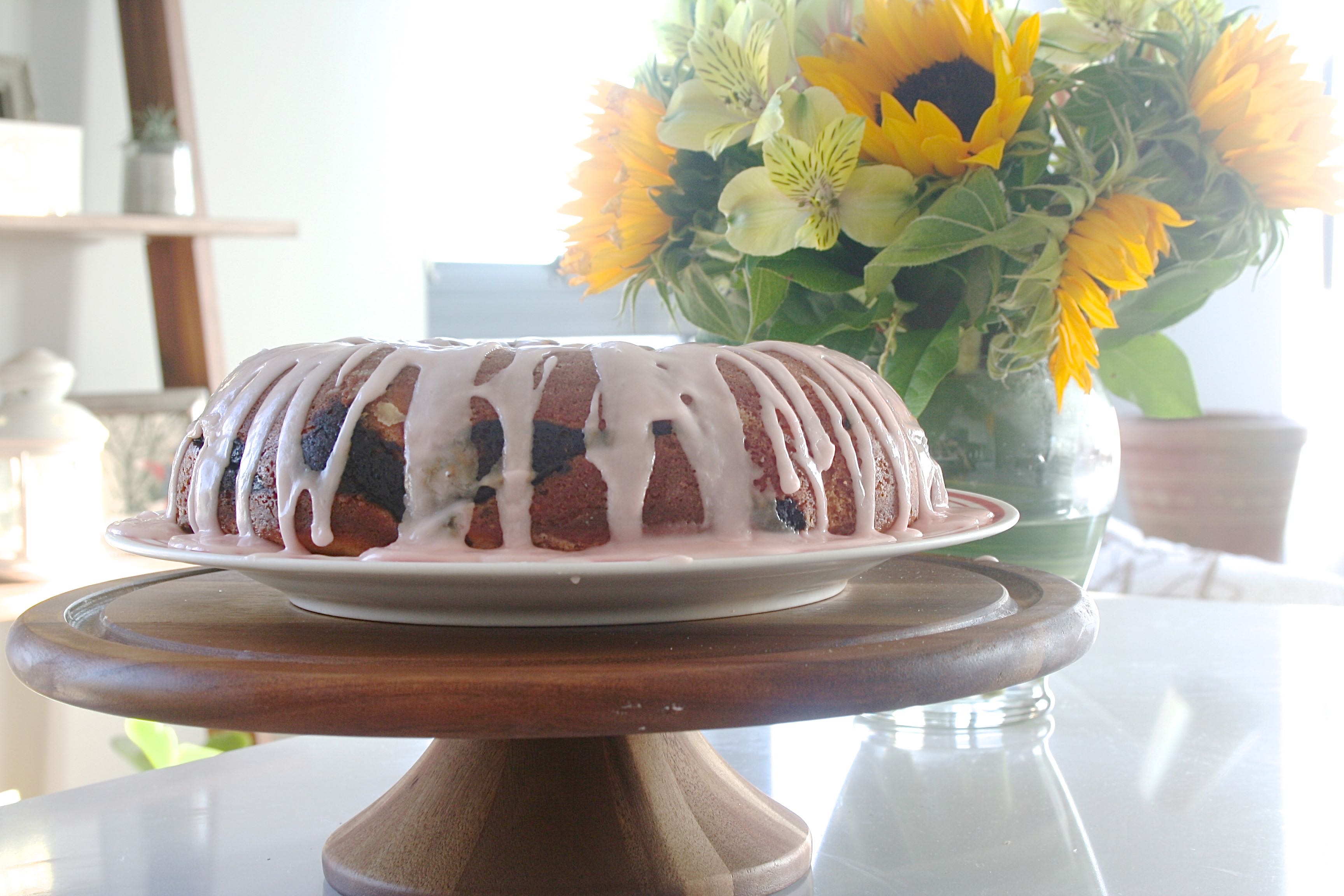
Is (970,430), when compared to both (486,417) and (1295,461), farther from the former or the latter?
(1295,461)

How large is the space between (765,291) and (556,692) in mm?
441

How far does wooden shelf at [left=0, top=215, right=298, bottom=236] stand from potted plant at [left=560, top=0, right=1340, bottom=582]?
3.98 feet

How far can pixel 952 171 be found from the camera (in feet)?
2.43

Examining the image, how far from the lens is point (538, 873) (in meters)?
0.52

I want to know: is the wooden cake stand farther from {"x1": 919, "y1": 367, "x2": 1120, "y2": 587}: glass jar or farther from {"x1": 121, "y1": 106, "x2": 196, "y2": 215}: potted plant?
{"x1": 121, "y1": 106, "x2": 196, "y2": 215}: potted plant

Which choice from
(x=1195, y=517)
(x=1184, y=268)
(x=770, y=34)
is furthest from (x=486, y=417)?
(x=1195, y=517)

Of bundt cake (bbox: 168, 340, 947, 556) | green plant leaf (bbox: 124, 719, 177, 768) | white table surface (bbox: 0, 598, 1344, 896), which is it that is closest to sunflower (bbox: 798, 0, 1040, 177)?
bundt cake (bbox: 168, 340, 947, 556)

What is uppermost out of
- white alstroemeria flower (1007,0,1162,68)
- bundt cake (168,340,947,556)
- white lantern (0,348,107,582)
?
white alstroemeria flower (1007,0,1162,68)

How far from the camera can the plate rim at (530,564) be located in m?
0.44

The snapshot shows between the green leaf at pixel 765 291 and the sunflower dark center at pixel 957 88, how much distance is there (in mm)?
132

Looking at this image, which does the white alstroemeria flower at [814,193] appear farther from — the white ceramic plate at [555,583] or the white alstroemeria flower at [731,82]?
the white ceramic plate at [555,583]

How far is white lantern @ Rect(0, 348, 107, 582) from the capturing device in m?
1.52

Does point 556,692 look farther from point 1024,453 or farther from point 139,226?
point 139,226

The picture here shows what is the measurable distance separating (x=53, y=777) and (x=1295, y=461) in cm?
301
